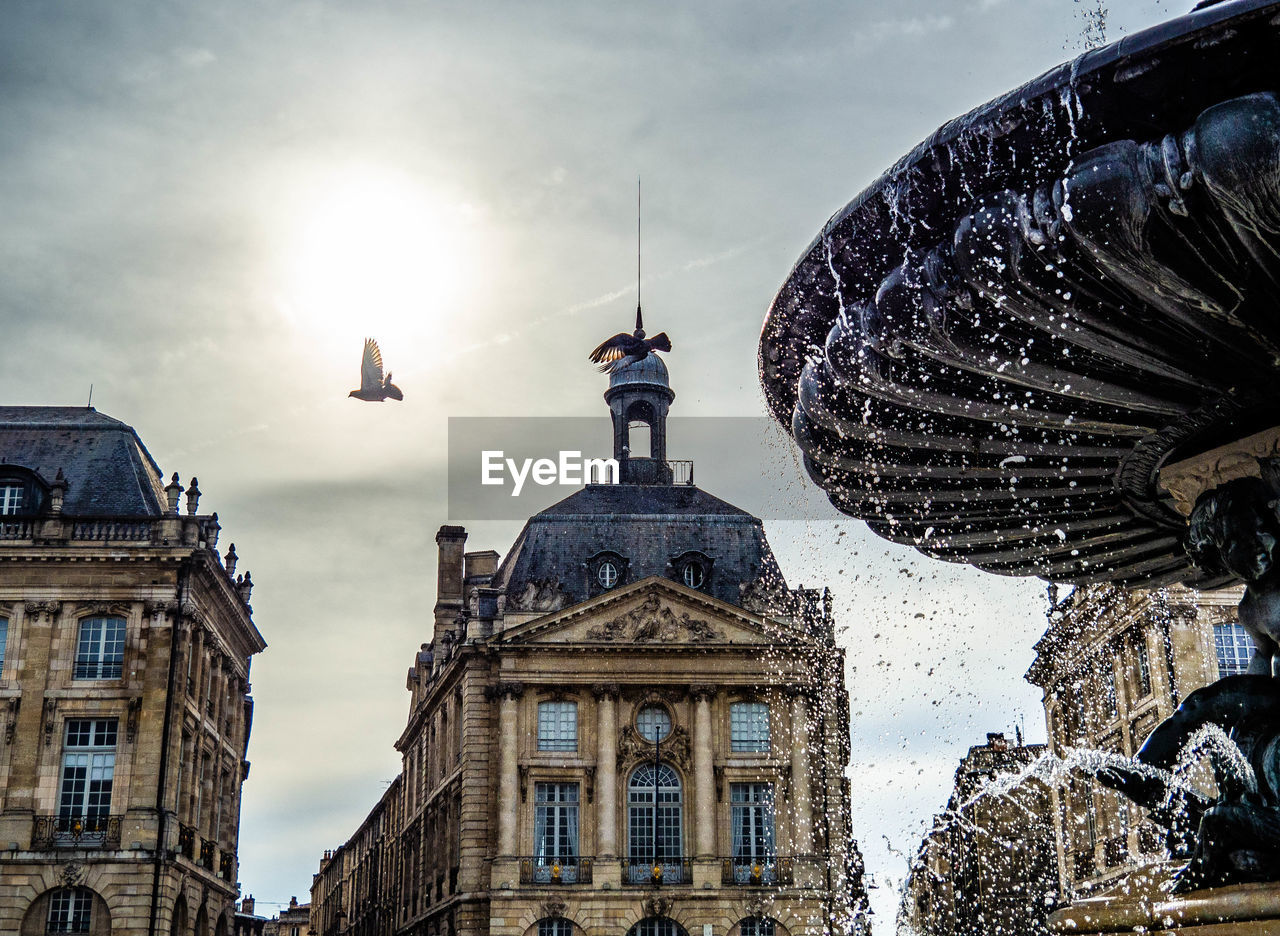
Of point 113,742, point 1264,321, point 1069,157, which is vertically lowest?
point 1264,321

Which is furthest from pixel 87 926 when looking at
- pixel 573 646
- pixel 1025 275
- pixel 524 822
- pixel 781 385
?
pixel 1025 275

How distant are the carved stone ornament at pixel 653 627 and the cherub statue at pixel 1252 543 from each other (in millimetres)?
37883

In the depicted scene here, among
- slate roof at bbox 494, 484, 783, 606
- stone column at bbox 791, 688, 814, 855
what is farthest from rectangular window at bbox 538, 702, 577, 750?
stone column at bbox 791, 688, 814, 855

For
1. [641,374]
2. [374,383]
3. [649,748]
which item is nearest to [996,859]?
[649,748]

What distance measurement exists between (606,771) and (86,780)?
1446cm

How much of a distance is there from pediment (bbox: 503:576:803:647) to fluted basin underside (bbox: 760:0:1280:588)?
3555cm

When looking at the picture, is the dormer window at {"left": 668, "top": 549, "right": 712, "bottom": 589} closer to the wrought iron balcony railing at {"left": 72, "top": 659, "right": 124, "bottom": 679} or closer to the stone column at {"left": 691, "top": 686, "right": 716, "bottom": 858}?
the stone column at {"left": 691, "top": 686, "right": 716, "bottom": 858}

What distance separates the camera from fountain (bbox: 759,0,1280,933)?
5.37 metres

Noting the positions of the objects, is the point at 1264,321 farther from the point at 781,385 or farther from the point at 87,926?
the point at 87,926

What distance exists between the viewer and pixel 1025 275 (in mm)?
5965

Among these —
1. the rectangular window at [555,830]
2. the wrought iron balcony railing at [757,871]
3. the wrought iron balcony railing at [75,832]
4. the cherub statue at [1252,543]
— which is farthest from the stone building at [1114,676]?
the cherub statue at [1252,543]

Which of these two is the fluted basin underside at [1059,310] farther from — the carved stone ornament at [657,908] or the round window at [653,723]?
the round window at [653,723]

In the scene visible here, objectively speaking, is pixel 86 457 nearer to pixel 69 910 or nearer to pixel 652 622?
pixel 69 910

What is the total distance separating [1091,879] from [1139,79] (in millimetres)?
37866
